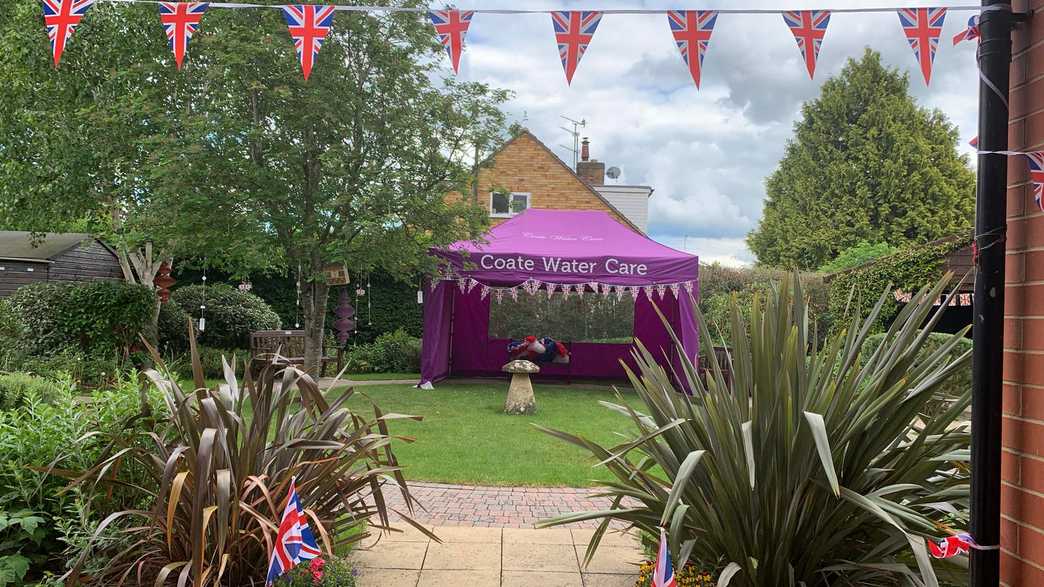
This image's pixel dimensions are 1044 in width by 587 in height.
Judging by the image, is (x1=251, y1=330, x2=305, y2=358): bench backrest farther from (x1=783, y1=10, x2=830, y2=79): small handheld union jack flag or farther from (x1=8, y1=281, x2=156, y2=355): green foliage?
(x1=783, y1=10, x2=830, y2=79): small handheld union jack flag

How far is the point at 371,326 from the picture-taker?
14.3 metres

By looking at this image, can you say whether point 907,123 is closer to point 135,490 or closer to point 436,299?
point 436,299

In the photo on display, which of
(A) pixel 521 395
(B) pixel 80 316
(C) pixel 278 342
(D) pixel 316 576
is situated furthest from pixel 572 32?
(B) pixel 80 316

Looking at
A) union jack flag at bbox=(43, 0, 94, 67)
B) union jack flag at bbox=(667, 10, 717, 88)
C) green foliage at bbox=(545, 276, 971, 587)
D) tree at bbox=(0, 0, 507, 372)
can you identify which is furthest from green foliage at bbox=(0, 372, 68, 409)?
union jack flag at bbox=(667, 10, 717, 88)

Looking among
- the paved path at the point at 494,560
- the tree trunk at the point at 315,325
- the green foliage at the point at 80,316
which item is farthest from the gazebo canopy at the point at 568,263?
the paved path at the point at 494,560

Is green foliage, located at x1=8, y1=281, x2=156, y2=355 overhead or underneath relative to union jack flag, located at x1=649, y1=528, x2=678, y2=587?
overhead

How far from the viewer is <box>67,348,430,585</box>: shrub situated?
7.73 feet

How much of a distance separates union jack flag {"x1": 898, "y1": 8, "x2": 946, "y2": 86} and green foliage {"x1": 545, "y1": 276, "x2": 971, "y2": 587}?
7.12ft

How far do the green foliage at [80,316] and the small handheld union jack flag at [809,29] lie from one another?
9.56 meters

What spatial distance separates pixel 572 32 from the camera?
4.29 meters

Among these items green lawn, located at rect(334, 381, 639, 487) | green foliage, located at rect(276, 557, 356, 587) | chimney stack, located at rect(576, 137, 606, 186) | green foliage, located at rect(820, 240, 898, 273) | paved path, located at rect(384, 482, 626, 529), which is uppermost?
chimney stack, located at rect(576, 137, 606, 186)

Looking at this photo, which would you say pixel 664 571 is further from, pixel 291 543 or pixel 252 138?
pixel 252 138

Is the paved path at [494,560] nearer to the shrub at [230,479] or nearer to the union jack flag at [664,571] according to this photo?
the shrub at [230,479]

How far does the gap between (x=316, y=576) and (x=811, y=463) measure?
1769 mm
